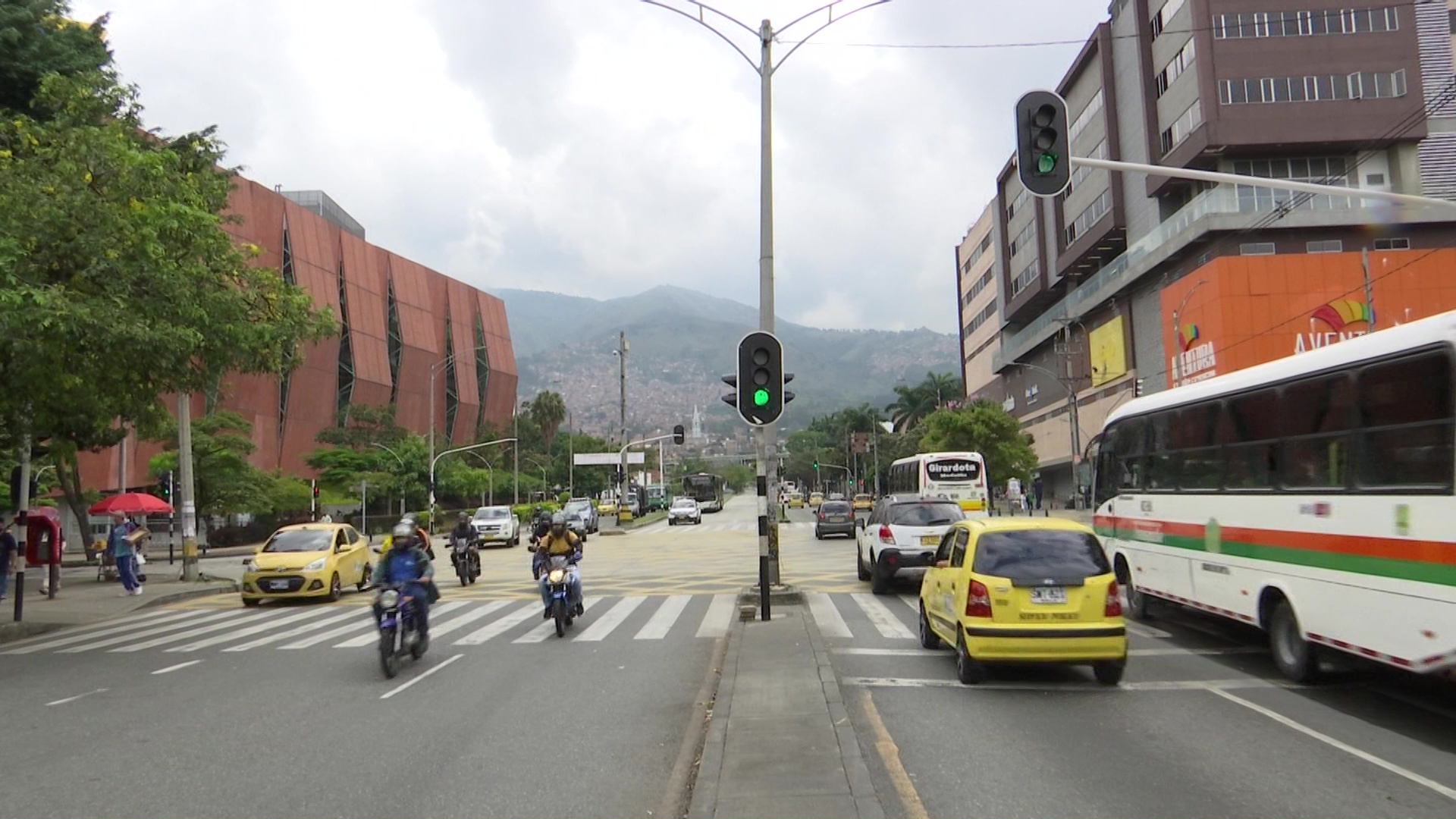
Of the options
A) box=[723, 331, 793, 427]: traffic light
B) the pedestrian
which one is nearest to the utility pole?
the pedestrian

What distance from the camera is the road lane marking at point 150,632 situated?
563 inches

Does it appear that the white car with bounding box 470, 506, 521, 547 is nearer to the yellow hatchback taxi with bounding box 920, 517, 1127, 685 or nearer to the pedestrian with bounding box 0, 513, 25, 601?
the pedestrian with bounding box 0, 513, 25, 601

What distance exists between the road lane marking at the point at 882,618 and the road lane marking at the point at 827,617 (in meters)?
0.45

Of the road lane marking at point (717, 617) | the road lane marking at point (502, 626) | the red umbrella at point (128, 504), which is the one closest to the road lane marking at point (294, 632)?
the road lane marking at point (502, 626)

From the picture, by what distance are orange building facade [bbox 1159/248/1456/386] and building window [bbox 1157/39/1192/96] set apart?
388 inches

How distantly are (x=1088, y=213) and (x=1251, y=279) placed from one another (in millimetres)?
15718

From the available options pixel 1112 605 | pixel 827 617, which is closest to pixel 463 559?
pixel 827 617

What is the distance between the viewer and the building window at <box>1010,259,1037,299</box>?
73.2 meters

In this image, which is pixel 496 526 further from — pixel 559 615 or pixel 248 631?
pixel 559 615

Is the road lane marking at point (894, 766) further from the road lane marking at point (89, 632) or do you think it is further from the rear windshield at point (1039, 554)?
the road lane marking at point (89, 632)

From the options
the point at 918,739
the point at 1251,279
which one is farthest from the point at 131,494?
the point at 1251,279

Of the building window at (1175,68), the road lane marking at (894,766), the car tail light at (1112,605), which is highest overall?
the building window at (1175,68)

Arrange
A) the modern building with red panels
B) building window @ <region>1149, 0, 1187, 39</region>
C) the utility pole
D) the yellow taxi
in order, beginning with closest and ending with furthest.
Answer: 1. the yellow taxi
2. the utility pole
3. building window @ <region>1149, 0, 1187, 39</region>
4. the modern building with red panels

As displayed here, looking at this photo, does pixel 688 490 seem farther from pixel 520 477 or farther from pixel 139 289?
pixel 139 289
